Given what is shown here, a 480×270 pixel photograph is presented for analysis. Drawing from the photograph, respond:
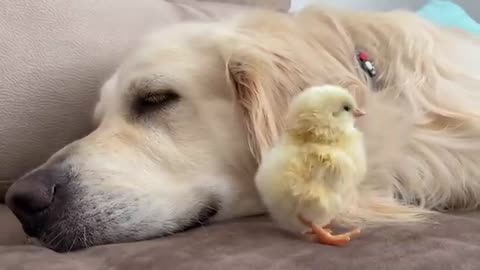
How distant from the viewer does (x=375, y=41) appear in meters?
1.29

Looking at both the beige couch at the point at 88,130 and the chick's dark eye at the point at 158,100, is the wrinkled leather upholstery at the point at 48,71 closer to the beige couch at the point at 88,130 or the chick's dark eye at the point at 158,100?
the beige couch at the point at 88,130

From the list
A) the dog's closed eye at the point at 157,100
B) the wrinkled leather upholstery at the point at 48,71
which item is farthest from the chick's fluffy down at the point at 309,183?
the wrinkled leather upholstery at the point at 48,71

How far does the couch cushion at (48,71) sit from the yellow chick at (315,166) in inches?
23.3

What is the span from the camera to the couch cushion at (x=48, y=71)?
129 centimetres

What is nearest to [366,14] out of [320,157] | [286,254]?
[320,157]

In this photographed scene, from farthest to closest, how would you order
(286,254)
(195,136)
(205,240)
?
(195,136) < (205,240) < (286,254)

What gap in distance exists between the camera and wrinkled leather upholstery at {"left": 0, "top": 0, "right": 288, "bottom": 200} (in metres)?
1.29

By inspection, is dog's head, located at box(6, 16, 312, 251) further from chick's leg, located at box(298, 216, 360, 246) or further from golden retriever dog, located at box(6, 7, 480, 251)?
chick's leg, located at box(298, 216, 360, 246)

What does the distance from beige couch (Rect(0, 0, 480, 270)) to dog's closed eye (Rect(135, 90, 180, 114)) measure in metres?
0.24

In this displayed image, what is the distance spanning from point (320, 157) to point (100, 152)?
0.40 meters

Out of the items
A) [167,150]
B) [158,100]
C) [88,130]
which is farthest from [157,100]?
[88,130]

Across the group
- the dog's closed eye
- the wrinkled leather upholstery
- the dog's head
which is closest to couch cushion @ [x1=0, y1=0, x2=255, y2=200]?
the wrinkled leather upholstery

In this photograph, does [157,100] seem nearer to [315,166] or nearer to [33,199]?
[33,199]

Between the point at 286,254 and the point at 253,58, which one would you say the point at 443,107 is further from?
the point at 286,254
